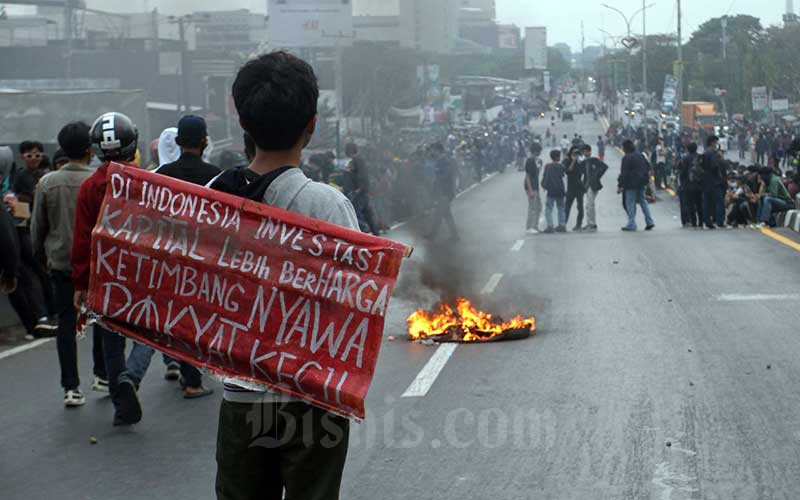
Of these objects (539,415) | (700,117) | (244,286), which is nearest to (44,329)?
(539,415)

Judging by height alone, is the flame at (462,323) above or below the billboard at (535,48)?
below

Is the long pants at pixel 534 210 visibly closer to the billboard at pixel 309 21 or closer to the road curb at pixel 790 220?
the road curb at pixel 790 220

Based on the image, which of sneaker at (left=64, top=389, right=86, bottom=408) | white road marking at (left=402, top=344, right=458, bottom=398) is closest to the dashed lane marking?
white road marking at (left=402, top=344, right=458, bottom=398)

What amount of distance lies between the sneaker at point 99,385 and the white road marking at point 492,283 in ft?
18.1

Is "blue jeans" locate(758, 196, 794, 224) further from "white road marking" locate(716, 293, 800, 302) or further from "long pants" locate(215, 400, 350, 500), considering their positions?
"long pants" locate(215, 400, 350, 500)

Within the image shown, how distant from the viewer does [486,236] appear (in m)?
23.8

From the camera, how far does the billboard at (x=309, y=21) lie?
55.5 meters

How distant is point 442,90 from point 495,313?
73073 millimetres

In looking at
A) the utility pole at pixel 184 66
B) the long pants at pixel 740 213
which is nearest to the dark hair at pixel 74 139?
the long pants at pixel 740 213

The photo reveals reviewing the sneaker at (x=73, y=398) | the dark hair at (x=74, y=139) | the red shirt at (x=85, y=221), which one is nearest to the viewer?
the red shirt at (x=85, y=221)

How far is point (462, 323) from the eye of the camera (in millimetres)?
10742

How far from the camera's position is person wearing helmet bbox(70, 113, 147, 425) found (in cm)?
641

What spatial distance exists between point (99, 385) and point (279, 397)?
5535 mm

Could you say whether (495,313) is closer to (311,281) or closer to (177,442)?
(177,442)
